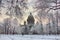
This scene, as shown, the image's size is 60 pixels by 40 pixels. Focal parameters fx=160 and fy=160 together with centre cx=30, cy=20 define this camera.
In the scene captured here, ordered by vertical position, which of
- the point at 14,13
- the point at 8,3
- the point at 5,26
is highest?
the point at 8,3

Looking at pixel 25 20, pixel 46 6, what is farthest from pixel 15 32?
pixel 46 6

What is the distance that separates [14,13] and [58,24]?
1.47 m

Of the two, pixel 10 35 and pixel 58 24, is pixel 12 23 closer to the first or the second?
pixel 10 35

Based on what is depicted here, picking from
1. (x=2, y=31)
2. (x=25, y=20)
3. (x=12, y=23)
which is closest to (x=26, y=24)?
(x=25, y=20)

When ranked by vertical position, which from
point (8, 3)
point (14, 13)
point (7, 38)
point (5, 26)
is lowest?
point (7, 38)

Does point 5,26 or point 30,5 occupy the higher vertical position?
point 30,5

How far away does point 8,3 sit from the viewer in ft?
17.4

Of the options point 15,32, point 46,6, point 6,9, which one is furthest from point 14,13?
point 46,6

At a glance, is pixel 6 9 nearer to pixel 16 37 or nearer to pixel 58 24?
pixel 16 37

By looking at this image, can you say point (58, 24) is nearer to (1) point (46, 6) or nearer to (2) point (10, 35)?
(1) point (46, 6)

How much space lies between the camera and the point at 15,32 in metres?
5.20

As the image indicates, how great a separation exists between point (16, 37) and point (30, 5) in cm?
114

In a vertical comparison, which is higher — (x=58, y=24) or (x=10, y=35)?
(x=58, y=24)

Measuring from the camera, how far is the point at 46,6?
5.23 m
